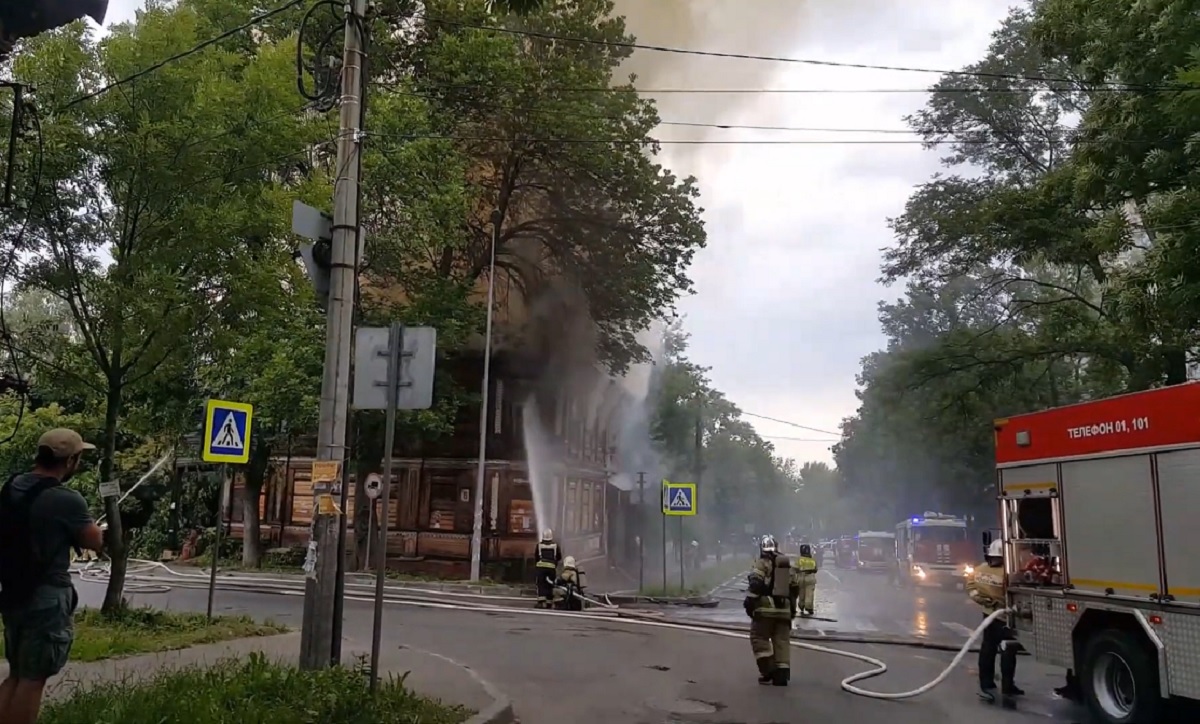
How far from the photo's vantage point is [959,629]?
651 inches

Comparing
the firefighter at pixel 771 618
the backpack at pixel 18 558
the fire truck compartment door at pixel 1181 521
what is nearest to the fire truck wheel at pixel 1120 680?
the fire truck compartment door at pixel 1181 521

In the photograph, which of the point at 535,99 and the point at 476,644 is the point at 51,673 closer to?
the point at 476,644

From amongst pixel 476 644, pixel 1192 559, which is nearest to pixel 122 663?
pixel 476 644

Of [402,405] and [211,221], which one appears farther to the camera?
[211,221]

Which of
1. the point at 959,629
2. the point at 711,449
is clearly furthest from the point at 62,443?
the point at 711,449

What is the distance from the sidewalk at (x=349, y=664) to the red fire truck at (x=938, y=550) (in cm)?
2713

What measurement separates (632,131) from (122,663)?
19.4 m

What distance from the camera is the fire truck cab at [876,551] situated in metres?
47.0

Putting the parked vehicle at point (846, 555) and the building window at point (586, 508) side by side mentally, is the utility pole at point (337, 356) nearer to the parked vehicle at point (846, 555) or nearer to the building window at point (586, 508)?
the building window at point (586, 508)

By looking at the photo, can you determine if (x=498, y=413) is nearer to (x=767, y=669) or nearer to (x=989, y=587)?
(x=767, y=669)

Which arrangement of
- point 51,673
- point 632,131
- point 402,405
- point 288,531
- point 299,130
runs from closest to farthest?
1. point 51,673
2. point 402,405
3. point 299,130
4. point 632,131
5. point 288,531

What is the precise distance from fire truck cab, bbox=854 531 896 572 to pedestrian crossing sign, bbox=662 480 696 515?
2995 centimetres

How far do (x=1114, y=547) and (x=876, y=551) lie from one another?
138 feet

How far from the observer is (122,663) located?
7.84 m
